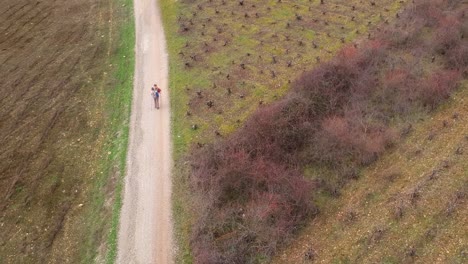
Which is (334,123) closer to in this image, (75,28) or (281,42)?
(281,42)

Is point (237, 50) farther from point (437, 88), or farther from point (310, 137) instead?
point (437, 88)

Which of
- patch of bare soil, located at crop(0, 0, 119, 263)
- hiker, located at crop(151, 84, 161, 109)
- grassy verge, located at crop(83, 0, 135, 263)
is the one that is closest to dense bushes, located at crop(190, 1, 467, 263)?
grassy verge, located at crop(83, 0, 135, 263)

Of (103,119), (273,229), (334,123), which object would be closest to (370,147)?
(334,123)

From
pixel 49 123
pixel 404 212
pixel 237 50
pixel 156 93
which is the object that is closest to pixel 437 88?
pixel 404 212

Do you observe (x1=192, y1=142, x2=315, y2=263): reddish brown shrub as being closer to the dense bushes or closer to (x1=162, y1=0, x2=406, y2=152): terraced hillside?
the dense bushes

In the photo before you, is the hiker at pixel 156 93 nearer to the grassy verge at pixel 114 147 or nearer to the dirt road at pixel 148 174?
the dirt road at pixel 148 174

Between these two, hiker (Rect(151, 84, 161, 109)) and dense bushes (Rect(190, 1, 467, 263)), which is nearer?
dense bushes (Rect(190, 1, 467, 263))
